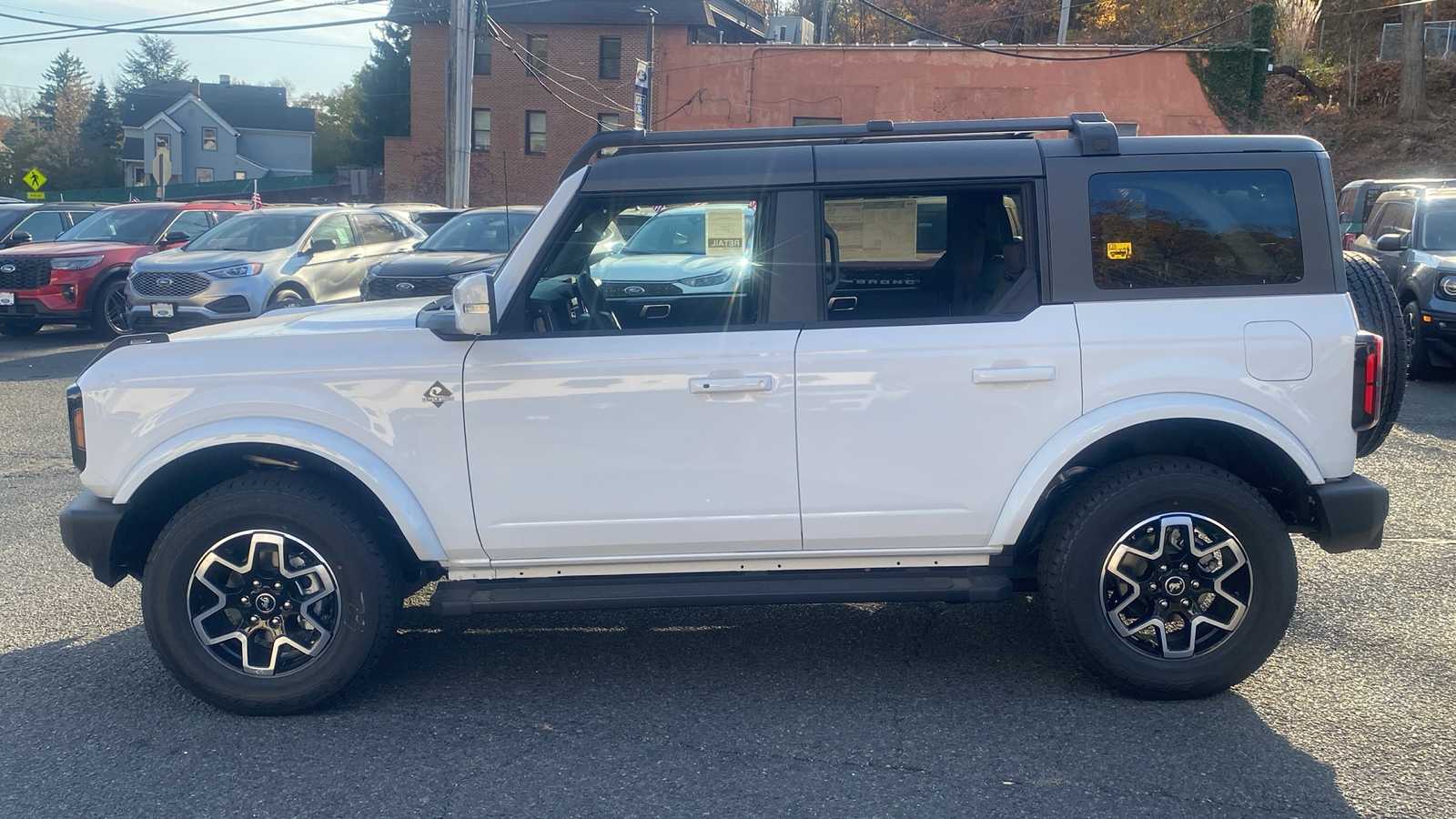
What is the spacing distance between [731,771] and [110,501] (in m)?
2.43

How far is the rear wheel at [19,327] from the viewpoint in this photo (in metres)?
15.4

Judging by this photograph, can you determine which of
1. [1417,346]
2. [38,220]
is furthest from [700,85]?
[1417,346]

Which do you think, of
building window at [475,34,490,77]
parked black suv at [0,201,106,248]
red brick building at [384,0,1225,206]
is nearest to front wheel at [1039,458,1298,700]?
parked black suv at [0,201,106,248]

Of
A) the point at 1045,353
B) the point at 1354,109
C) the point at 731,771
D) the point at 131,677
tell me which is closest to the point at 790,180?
the point at 1045,353

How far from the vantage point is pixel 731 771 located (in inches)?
143

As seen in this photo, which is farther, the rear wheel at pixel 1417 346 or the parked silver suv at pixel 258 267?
the parked silver suv at pixel 258 267

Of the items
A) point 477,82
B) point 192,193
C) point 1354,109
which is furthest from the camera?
point 192,193

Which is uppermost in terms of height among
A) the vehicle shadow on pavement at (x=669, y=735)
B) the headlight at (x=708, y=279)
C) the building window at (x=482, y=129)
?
the building window at (x=482, y=129)

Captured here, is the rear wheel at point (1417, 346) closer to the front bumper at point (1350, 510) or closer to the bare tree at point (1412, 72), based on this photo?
the front bumper at point (1350, 510)

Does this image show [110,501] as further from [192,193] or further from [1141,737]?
[192,193]

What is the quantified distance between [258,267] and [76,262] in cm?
335

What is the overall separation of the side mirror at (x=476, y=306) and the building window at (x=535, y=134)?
40.0 m

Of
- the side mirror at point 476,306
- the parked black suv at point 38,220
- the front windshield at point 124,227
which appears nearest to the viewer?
the side mirror at point 476,306

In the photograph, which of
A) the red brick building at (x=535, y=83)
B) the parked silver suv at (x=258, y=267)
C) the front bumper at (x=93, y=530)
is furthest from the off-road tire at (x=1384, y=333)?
the red brick building at (x=535, y=83)
